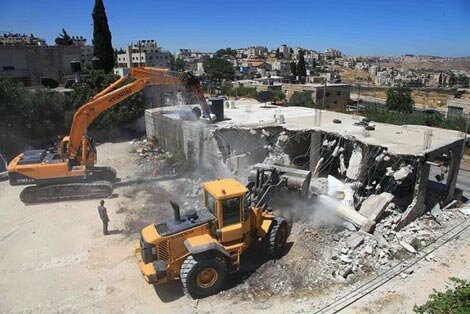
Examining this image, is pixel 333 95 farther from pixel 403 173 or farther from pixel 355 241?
pixel 355 241

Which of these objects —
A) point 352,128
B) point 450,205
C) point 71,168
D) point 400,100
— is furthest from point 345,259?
point 400,100

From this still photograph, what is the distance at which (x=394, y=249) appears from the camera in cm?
966

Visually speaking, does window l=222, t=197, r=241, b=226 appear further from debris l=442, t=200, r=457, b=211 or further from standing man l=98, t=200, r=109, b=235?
debris l=442, t=200, r=457, b=211

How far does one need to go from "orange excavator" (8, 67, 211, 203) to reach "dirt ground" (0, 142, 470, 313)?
66cm

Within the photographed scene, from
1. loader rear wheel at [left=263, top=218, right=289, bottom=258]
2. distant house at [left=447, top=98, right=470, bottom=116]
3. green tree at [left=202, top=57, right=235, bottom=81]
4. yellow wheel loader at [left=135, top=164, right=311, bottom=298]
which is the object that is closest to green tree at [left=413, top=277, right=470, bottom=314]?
loader rear wheel at [left=263, top=218, right=289, bottom=258]

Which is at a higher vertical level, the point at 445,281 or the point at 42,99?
the point at 42,99

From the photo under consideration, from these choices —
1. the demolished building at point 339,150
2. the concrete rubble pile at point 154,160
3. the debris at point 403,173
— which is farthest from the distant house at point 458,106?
the concrete rubble pile at point 154,160

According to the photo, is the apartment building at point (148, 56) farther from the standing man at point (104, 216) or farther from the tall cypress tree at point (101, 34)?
the standing man at point (104, 216)

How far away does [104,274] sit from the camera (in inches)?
354

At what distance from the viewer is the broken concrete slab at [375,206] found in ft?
34.7

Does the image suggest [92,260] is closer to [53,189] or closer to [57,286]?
[57,286]

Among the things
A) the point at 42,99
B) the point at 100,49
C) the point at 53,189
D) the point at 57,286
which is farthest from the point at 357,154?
the point at 100,49

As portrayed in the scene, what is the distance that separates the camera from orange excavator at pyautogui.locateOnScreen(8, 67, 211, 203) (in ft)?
43.4

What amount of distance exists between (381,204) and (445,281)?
2761 millimetres
